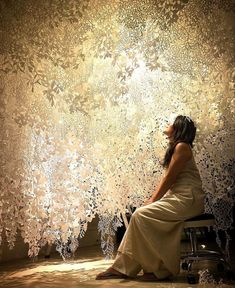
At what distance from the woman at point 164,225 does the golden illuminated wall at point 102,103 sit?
844 mm

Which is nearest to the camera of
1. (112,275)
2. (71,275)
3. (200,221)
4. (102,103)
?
(200,221)

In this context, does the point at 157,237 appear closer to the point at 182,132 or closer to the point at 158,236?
the point at 158,236

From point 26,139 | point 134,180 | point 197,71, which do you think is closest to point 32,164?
point 26,139

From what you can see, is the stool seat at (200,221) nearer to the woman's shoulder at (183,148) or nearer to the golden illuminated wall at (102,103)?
the woman's shoulder at (183,148)

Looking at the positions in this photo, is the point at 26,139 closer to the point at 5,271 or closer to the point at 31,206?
the point at 31,206

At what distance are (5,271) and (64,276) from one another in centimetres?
60

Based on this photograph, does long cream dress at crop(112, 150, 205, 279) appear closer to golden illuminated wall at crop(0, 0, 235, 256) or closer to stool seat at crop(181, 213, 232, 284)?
stool seat at crop(181, 213, 232, 284)

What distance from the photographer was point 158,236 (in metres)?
2.70

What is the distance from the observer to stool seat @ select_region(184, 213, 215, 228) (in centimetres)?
267

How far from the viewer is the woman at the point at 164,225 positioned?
269cm

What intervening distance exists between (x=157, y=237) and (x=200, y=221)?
29cm

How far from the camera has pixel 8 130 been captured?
3.27 meters

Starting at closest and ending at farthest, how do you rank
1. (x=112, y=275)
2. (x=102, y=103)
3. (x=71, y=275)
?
(x=112, y=275), (x=71, y=275), (x=102, y=103)

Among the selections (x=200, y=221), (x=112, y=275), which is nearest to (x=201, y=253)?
(x=200, y=221)
